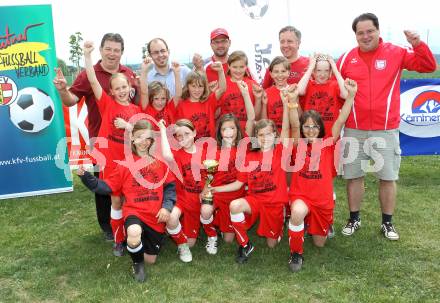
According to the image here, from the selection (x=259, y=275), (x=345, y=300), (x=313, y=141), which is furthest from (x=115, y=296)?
(x=313, y=141)

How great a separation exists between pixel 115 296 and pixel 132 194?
934 mm

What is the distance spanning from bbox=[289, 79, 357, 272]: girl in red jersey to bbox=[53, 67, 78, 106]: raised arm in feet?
7.26

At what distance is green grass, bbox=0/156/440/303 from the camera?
3486mm

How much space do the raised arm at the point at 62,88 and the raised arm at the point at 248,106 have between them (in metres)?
1.70

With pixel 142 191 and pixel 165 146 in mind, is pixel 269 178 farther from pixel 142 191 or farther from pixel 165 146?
pixel 142 191

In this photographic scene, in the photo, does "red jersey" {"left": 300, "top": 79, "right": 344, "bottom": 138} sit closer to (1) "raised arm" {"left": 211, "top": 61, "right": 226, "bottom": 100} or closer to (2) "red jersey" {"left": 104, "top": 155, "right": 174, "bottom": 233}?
(1) "raised arm" {"left": 211, "top": 61, "right": 226, "bottom": 100}

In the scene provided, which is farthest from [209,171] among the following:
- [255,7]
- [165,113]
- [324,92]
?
[255,7]

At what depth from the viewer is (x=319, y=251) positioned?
4305 mm

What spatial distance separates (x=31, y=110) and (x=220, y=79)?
3.41m

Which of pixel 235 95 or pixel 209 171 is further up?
pixel 235 95

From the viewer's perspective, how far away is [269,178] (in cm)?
424

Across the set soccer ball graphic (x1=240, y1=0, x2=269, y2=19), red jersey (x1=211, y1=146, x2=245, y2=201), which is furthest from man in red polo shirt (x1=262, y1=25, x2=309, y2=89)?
soccer ball graphic (x1=240, y1=0, x2=269, y2=19)

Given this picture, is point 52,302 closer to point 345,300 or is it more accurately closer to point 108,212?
point 108,212

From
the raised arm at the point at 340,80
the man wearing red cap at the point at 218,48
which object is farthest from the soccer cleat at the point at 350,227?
the man wearing red cap at the point at 218,48
